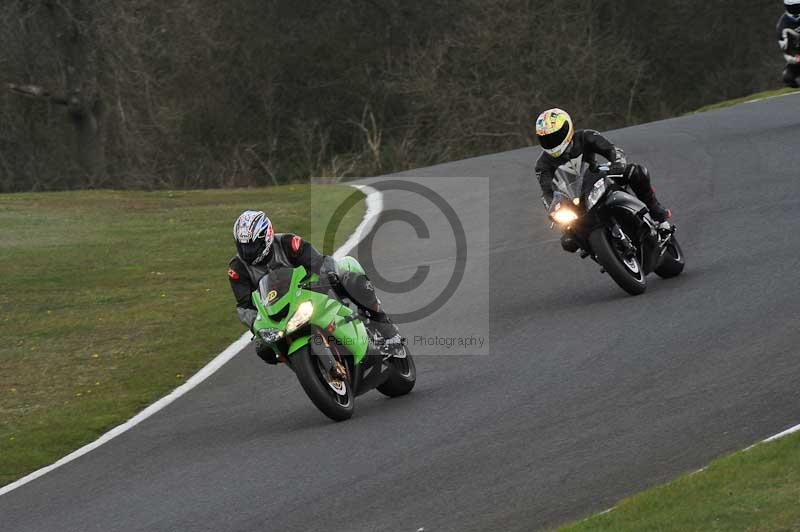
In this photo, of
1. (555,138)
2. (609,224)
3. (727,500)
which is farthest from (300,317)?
(555,138)

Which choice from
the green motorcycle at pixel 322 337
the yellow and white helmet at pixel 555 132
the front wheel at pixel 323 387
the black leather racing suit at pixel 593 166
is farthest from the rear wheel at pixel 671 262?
the front wheel at pixel 323 387

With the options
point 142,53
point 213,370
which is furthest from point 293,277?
point 142,53

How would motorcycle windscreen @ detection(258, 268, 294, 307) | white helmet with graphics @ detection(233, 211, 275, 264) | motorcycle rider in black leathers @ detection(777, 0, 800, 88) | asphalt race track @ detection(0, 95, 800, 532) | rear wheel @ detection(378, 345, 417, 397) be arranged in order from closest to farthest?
asphalt race track @ detection(0, 95, 800, 532) → motorcycle windscreen @ detection(258, 268, 294, 307) → white helmet with graphics @ detection(233, 211, 275, 264) → rear wheel @ detection(378, 345, 417, 397) → motorcycle rider in black leathers @ detection(777, 0, 800, 88)

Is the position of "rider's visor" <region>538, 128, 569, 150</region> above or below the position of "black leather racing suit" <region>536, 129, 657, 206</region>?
above

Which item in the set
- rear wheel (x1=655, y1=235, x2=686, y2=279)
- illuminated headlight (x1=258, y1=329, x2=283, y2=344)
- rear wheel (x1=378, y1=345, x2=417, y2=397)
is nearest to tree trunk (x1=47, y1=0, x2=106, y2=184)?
rear wheel (x1=655, y1=235, x2=686, y2=279)

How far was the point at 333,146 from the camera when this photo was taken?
44.4 metres

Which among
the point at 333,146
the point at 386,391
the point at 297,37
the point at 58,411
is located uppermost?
the point at 386,391

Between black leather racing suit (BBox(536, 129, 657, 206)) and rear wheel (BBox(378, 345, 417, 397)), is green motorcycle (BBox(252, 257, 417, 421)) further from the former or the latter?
black leather racing suit (BBox(536, 129, 657, 206))

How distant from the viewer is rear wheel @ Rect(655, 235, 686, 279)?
1309 cm

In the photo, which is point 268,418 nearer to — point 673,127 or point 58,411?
point 58,411

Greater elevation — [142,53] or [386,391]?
[386,391]

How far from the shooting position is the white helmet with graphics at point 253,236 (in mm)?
9711

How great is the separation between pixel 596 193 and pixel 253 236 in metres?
3.67

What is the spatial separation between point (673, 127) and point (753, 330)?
47.3 feet
